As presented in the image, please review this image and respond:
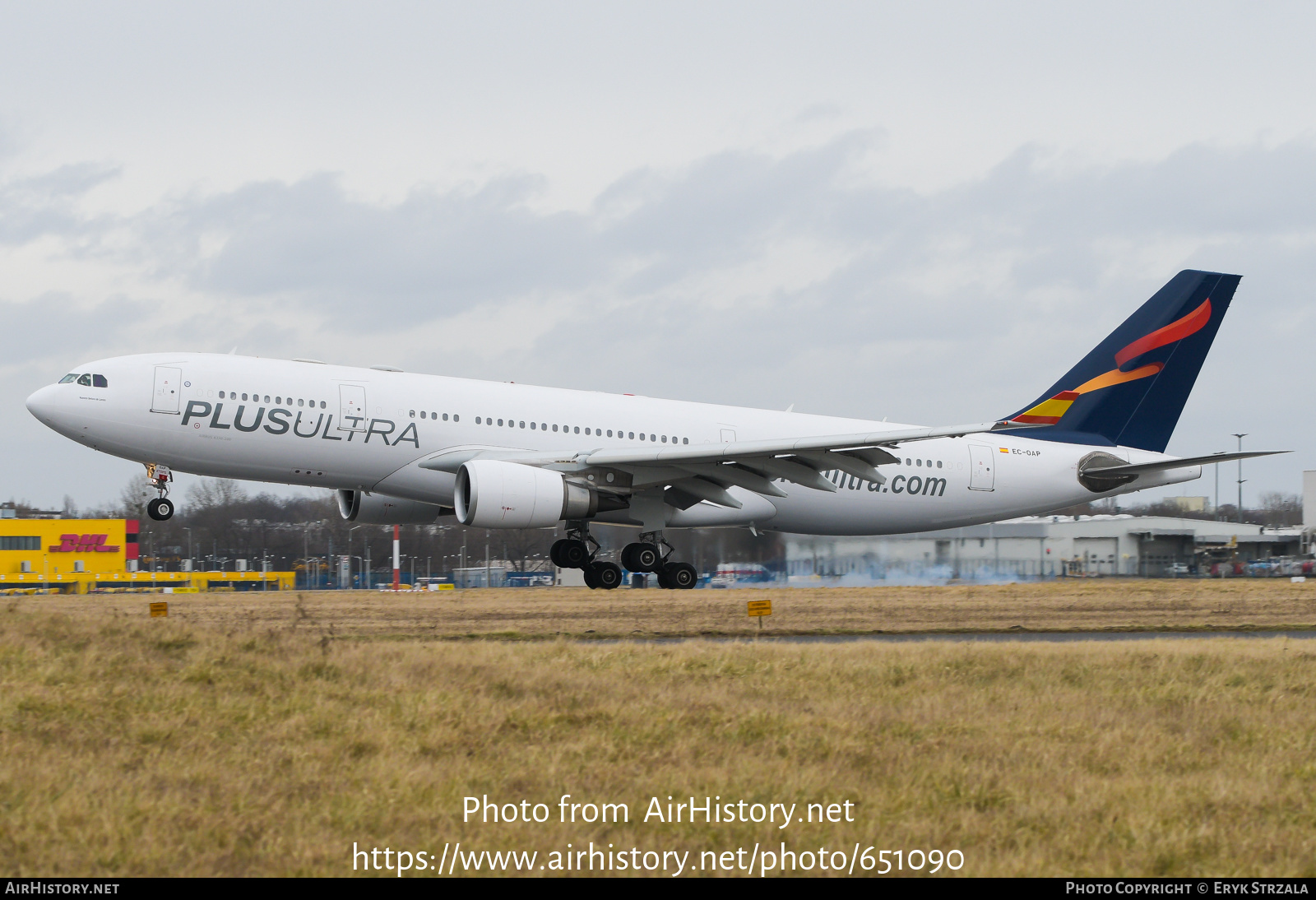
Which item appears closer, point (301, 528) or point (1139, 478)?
Result: point (1139, 478)

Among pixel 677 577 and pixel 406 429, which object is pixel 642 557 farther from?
pixel 406 429

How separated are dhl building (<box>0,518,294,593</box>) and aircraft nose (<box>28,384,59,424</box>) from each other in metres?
37.4

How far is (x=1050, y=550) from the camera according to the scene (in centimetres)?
5097

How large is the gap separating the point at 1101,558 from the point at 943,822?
5017cm

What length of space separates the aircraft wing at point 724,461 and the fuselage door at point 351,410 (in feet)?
5.39

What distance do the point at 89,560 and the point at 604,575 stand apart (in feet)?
176

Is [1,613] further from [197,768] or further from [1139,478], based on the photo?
[1139,478]

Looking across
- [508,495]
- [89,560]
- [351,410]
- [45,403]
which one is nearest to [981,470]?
[508,495]

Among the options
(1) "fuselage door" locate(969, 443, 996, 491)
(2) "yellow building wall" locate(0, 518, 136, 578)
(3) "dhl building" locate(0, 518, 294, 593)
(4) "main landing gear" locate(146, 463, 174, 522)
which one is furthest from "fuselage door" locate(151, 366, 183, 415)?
(2) "yellow building wall" locate(0, 518, 136, 578)

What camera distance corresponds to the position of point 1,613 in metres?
15.9

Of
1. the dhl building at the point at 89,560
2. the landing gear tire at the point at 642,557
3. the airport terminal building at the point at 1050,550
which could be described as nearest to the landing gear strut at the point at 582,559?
the landing gear tire at the point at 642,557

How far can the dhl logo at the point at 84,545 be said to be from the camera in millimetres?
72875

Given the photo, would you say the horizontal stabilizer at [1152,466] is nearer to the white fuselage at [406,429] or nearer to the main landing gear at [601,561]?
the white fuselage at [406,429]

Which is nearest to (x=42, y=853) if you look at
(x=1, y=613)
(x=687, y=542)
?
(x=1, y=613)
